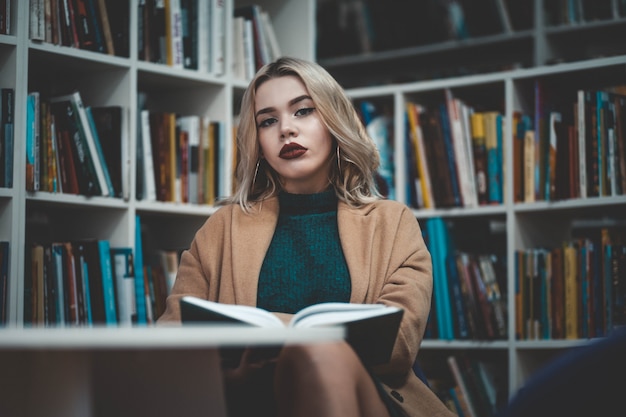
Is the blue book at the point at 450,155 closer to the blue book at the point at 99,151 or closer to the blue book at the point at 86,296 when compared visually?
the blue book at the point at 99,151

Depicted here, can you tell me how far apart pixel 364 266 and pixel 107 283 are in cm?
91

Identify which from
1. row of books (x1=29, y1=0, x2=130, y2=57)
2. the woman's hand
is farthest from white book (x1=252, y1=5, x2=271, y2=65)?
the woman's hand

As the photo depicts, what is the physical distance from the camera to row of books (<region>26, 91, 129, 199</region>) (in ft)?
7.44

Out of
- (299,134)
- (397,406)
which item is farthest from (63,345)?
(299,134)

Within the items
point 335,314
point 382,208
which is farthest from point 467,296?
point 335,314

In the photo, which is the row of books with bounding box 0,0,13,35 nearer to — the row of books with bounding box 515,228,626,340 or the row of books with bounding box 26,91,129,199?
the row of books with bounding box 26,91,129,199

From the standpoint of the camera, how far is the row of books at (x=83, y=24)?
2289 millimetres

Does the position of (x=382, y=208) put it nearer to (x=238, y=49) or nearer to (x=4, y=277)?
(x=4, y=277)

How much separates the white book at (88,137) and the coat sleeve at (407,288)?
3.20ft

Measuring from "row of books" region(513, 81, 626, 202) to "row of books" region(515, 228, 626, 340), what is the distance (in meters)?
0.17

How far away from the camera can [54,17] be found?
Answer: 2.35 meters

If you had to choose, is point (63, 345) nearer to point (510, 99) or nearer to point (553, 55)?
point (510, 99)

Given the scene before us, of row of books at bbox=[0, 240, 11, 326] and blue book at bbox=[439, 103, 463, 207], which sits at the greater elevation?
blue book at bbox=[439, 103, 463, 207]

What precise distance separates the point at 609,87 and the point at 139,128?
1552 mm
